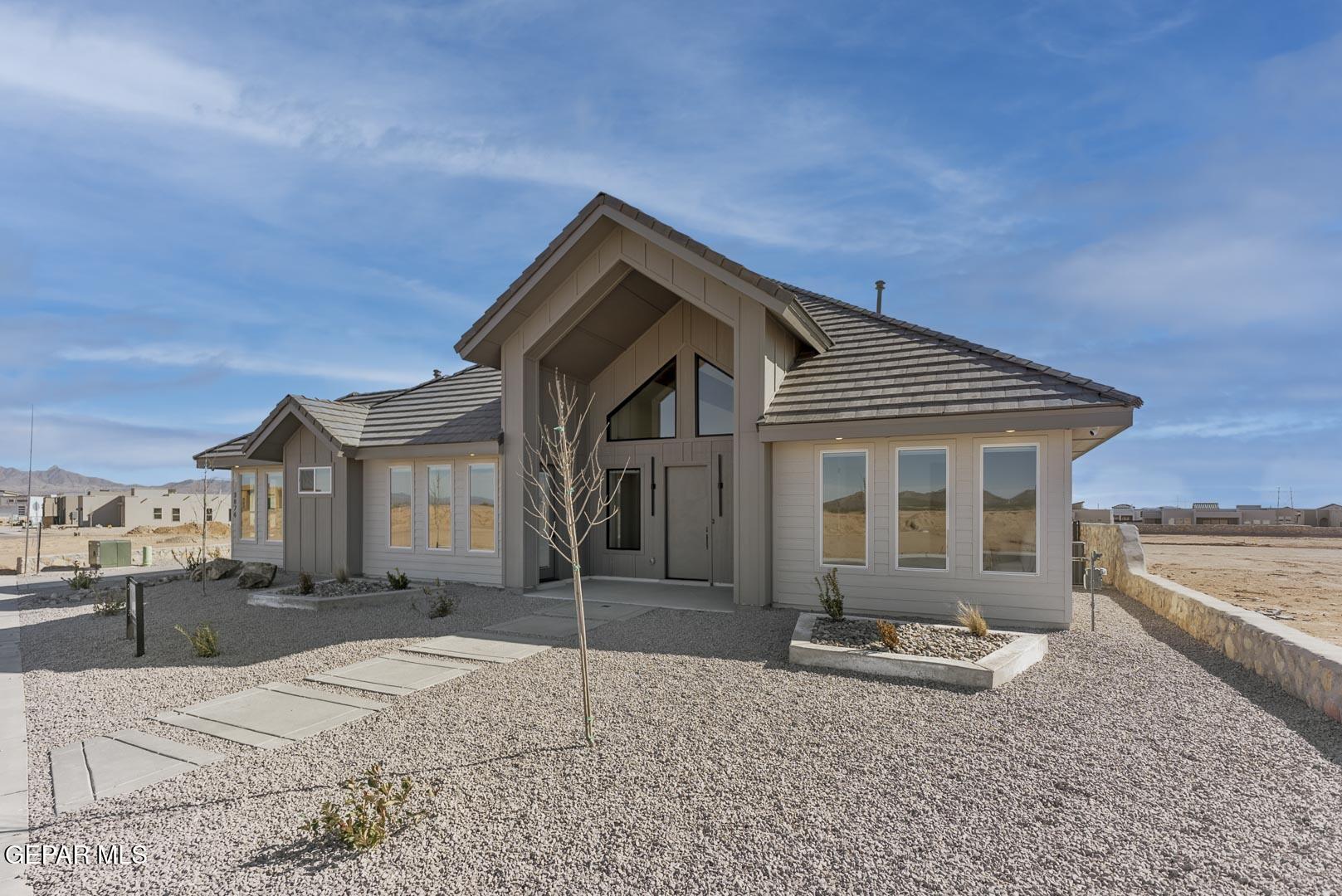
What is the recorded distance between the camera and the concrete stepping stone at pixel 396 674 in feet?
22.1

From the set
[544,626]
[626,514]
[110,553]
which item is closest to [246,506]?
[110,553]

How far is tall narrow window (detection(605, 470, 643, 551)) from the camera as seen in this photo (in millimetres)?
13219

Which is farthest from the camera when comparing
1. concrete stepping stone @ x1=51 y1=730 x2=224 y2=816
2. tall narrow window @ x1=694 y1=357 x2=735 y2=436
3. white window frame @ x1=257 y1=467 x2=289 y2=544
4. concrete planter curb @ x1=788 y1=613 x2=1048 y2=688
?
white window frame @ x1=257 y1=467 x2=289 y2=544

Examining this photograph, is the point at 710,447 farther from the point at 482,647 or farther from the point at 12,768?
the point at 12,768

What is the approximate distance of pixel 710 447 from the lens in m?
12.5

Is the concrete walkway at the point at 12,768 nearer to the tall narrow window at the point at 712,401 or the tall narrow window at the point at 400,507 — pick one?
the tall narrow window at the point at 400,507

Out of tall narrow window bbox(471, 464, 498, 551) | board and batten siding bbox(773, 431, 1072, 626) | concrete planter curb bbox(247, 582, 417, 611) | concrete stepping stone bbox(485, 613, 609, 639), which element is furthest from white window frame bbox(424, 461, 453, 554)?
board and batten siding bbox(773, 431, 1072, 626)

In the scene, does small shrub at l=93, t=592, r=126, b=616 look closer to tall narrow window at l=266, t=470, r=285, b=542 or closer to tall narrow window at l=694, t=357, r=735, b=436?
tall narrow window at l=266, t=470, r=285, b=542

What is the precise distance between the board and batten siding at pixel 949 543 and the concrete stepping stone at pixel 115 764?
7.45m

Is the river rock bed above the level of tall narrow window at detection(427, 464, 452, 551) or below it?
below

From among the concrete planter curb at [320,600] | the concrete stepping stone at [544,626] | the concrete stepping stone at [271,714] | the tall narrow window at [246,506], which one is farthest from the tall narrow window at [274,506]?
the concrete stepping stone at [271,714]

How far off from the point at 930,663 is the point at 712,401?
7068mm

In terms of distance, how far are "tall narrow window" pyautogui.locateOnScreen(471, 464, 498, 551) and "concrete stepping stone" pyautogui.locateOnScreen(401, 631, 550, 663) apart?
3.91 meters

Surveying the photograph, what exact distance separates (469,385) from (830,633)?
1046 centimetres
